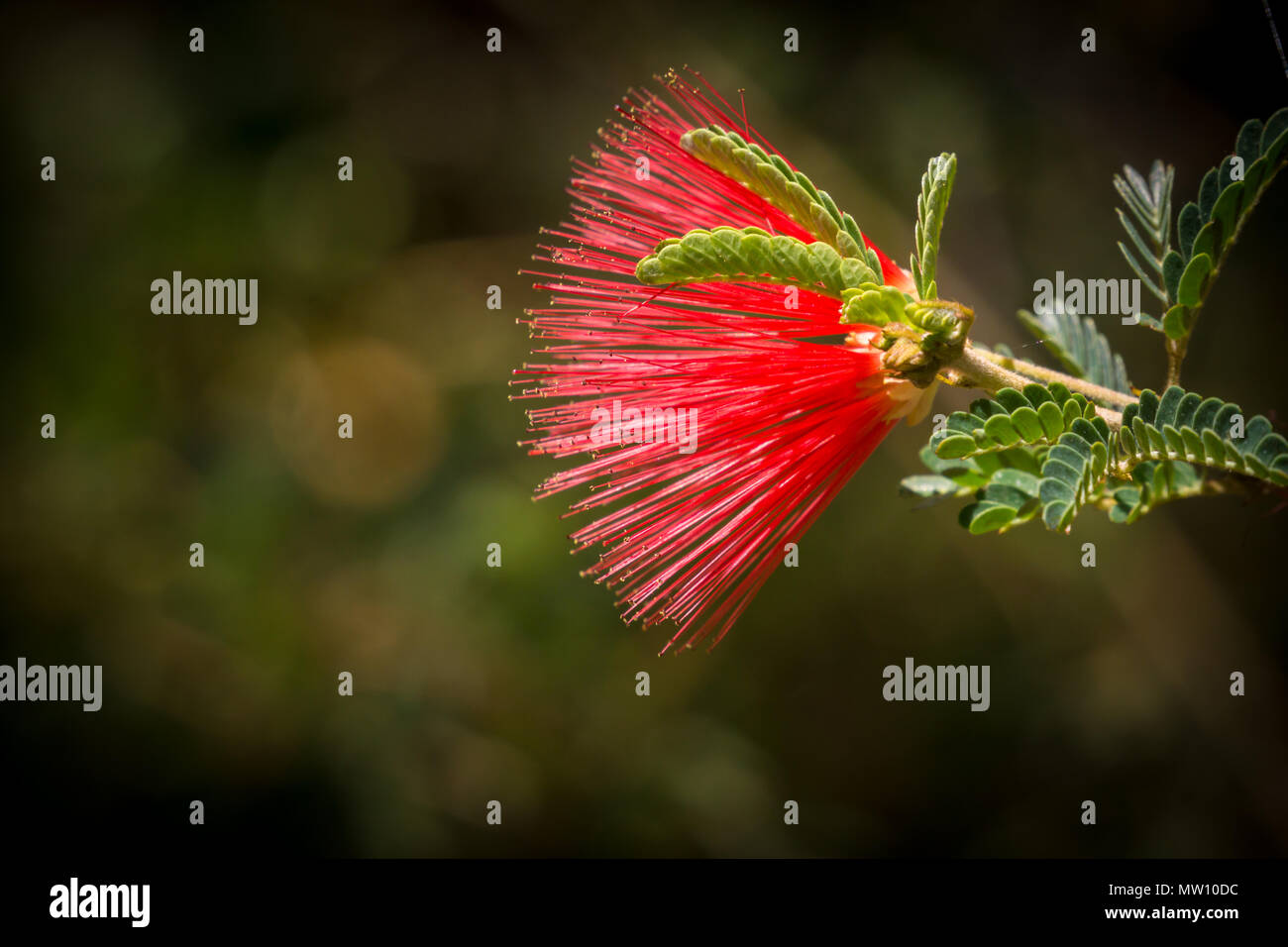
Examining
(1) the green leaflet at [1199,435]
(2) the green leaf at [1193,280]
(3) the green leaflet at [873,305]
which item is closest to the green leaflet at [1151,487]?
(1) the green leaflet at [1199,435]

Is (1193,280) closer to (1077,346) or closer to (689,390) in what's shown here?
(1077,346)

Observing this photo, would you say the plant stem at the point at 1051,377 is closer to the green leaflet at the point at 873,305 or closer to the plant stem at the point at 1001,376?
the plant stem at the point at 1001,376

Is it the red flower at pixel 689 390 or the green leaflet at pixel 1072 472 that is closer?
the green leaflet at pixel 1072 472

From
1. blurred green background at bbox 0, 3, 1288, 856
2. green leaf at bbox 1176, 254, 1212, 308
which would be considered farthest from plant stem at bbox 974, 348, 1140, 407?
blurred green background at bbox 0, 3, 1288, 856

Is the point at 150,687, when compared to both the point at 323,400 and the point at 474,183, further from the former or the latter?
the point at 474,183

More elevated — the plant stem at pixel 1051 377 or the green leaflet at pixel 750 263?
the green leaflet at pixel 750 263

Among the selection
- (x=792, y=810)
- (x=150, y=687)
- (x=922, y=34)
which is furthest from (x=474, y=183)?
(x=792, y=810)
